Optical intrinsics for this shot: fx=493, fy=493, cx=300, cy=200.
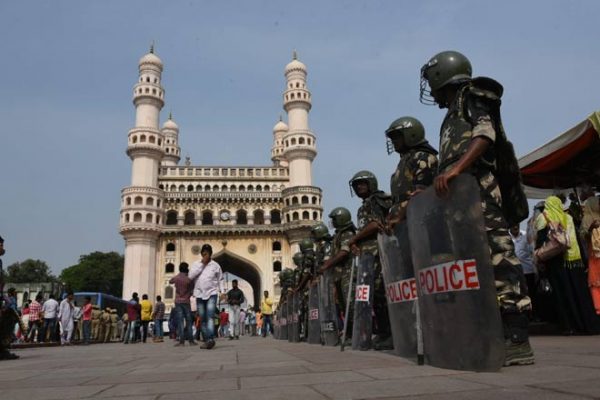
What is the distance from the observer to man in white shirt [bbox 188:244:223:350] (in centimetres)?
725

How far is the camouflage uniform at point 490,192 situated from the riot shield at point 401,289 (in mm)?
563

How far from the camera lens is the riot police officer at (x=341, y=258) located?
610cm

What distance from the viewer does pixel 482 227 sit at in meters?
2.64

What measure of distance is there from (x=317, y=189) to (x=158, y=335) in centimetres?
2644

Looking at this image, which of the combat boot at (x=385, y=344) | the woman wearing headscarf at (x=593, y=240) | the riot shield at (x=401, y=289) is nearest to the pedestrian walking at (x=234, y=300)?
the combat boot at (x=385, y=344)

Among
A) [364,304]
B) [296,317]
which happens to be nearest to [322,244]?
[296,317]

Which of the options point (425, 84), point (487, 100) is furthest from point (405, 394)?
point (425, 84)

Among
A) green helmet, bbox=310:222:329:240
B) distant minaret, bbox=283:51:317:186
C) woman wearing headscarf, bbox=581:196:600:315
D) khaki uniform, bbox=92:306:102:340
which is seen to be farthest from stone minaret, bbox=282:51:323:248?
woman wearing headscarf, bbox=581:196:600:315

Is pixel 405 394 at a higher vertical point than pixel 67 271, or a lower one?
lower

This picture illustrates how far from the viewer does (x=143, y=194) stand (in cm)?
3775

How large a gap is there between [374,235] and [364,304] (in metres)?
0.82

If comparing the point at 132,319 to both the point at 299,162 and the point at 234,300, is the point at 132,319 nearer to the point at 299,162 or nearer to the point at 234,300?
the point at 234,300

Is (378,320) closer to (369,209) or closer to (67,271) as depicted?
(369,209)

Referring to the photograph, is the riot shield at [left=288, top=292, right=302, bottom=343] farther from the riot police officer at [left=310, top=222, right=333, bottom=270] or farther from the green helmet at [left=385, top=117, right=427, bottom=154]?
the green helmet at [left=385, top=117, right=427, bottom=154]
